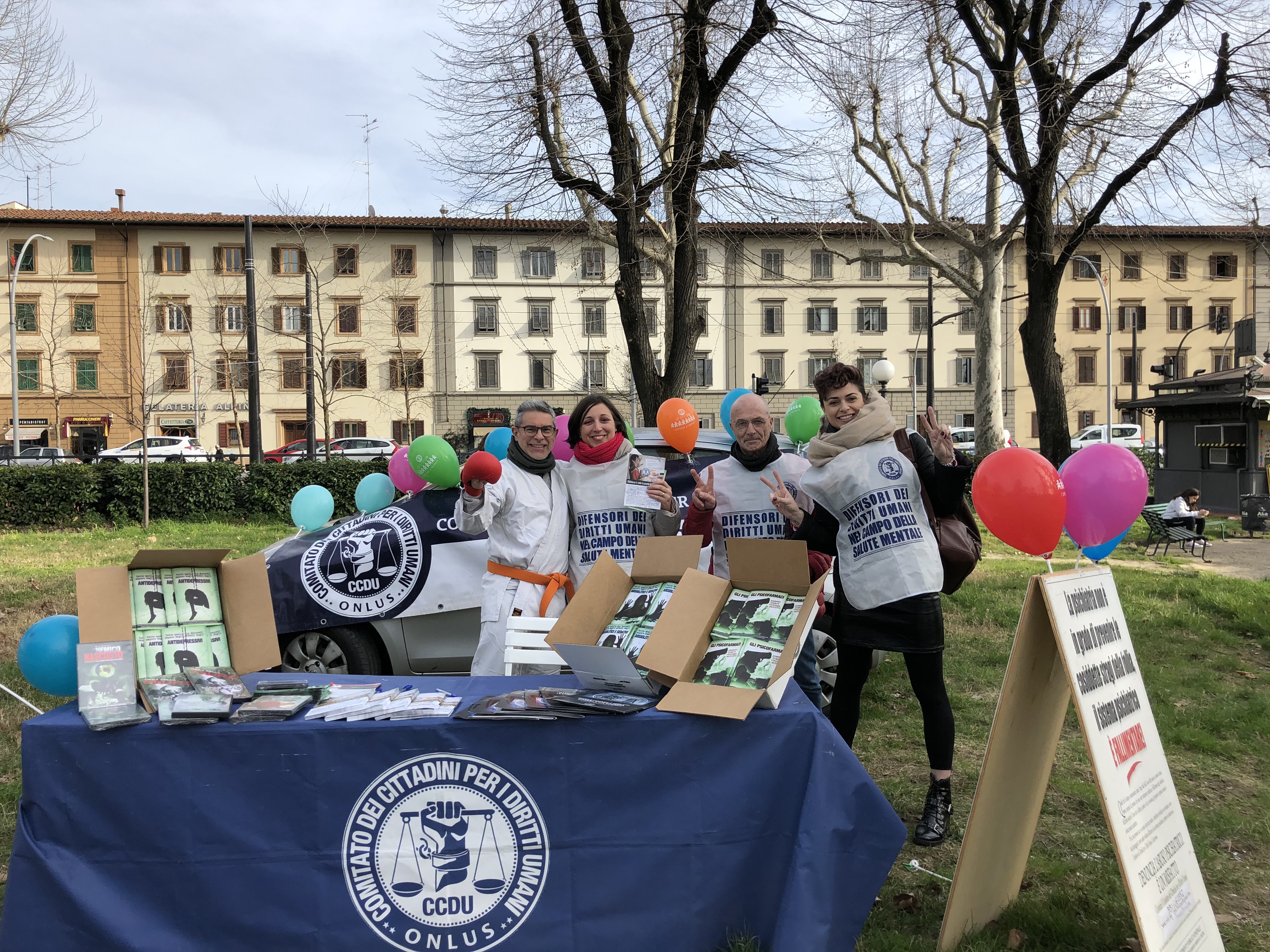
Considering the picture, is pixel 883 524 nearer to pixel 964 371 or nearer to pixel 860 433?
pixel 860 433

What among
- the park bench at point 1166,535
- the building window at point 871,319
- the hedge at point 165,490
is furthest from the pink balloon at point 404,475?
the building window at point 871,319

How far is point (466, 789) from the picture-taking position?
101 inches

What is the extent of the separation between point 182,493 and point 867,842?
1601 centimetres

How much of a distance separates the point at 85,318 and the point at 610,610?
155 feet

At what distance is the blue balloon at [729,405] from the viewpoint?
402 cm

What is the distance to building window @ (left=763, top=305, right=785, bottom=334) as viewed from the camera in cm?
4522

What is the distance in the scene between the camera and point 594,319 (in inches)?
1683

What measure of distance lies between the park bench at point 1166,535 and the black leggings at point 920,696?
1082 centimetres

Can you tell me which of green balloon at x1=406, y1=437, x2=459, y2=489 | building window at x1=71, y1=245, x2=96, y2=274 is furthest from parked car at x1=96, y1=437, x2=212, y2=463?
green balloon at x1=406, y1=437, x2=459, y2=489

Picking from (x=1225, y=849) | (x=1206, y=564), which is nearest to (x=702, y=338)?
(x=1206, y=564)

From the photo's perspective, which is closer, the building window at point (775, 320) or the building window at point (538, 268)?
the building window at point (538, 268)

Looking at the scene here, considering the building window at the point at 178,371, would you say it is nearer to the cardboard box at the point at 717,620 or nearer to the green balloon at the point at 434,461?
the green balloon at the point at 434,461

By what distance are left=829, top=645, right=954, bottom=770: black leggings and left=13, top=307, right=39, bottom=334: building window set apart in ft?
154

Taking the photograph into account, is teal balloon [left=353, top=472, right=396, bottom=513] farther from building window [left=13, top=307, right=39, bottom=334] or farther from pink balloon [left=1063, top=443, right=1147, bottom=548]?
building window [left=13, top=307, right=39, bottom=334]
